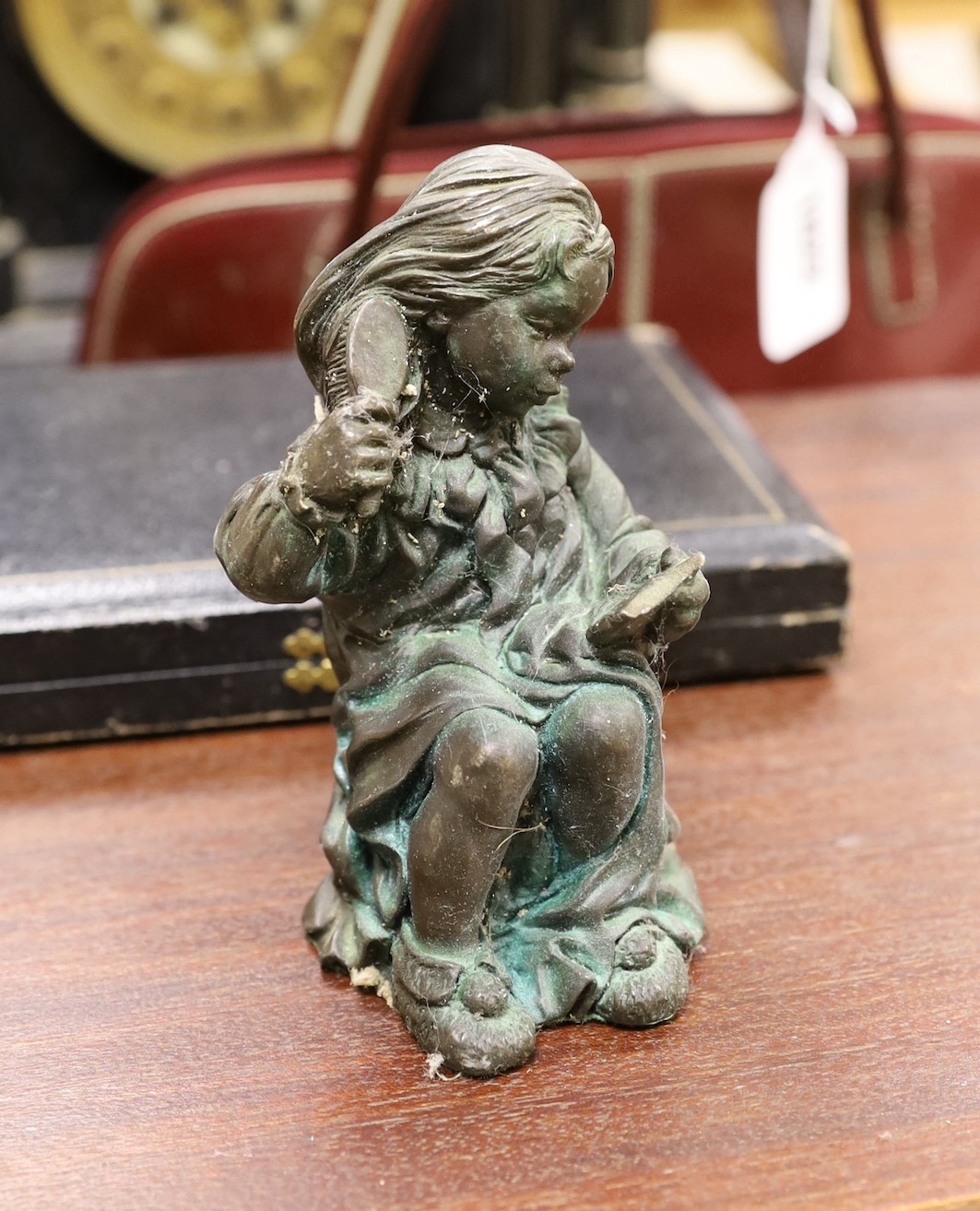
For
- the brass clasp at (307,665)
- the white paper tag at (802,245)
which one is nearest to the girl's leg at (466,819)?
the brass clasp at (307,665)

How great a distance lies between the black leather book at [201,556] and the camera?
125cm

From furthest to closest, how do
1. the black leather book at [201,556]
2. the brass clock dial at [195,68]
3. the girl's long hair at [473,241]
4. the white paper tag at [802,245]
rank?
the brass clock dial at [195,68]
the white paper tag at [802,245]
the black leather book at [201,556]
the girl's long hair at [473,241]

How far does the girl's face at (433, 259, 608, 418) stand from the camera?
840 mm

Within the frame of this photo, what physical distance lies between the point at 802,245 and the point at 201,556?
2.39 feet

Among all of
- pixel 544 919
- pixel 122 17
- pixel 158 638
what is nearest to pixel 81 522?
pixel 158 638

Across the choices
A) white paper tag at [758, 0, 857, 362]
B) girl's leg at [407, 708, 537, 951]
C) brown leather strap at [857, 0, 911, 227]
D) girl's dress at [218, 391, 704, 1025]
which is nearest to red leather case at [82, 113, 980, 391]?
brown leather strap at [857, 0, 911, 227]

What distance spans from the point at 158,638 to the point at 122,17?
4.43ft

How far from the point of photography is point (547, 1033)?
930 millimetres

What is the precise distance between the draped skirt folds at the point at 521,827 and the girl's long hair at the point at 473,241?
7.1 inches

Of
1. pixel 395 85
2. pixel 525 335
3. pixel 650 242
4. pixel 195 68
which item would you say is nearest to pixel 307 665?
pixel 525 335

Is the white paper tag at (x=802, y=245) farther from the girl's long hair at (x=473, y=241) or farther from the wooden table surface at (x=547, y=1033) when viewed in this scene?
the girl's long hair at (x=473, y=241)

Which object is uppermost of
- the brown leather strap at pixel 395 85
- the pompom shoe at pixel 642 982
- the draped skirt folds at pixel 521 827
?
the brown leather strap at pixel 395 85

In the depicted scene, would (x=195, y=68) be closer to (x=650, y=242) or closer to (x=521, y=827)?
(x=650, y=242)

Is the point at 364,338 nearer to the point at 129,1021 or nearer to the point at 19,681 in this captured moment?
the point at 129,1021
